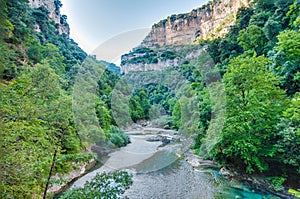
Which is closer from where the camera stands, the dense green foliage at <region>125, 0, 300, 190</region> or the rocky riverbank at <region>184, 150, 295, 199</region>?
the rocky riverbank at <region>184, 150, 295, 199</region>

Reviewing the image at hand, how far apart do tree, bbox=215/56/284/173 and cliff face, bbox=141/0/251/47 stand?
127 feet

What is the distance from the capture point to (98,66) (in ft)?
82.9

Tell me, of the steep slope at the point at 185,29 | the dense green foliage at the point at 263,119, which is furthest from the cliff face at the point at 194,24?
the dense green foliage at the point at 263,119

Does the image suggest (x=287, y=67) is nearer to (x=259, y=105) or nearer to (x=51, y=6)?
(x=259, y=105)

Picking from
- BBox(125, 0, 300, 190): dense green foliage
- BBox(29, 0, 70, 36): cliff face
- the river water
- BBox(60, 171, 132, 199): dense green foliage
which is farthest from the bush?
BBox(29, 0, 70, 36): cliff face

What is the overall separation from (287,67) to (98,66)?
19.6 meters

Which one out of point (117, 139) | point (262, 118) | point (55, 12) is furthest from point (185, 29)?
point (262, 118)

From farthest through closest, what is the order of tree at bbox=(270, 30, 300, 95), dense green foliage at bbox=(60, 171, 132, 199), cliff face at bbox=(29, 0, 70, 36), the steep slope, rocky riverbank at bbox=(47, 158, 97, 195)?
1. the steep slope
2. cliff face at bbox=(29, 0, 70, 36)
3. tree at bbox=(270, 30, 300, 95)
4. rocky riverbank at bbox=(47, 158, 97, 195)
5. dense green foliage at bbox=(60, 171, 132, 199)

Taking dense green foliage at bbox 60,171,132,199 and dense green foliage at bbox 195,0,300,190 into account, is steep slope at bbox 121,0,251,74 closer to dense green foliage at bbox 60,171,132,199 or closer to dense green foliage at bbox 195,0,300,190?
dense green foliage at bbox 195,0,300,190

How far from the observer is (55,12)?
142 ft

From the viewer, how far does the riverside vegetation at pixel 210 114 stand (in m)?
4.02

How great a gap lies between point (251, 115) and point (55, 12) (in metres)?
45.2

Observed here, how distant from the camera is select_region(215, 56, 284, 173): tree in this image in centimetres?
941

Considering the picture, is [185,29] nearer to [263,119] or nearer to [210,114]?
[210,114]
